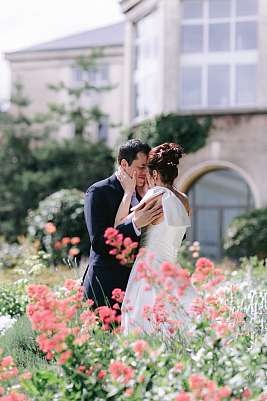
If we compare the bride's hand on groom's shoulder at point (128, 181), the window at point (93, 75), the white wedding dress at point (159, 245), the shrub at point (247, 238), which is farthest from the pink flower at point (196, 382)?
the window at point (93, 75)

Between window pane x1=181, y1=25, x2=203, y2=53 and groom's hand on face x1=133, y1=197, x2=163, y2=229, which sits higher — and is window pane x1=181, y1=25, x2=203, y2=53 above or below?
above

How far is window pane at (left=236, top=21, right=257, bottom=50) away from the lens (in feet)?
74.1

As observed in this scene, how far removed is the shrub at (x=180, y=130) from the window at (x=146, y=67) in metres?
0.93

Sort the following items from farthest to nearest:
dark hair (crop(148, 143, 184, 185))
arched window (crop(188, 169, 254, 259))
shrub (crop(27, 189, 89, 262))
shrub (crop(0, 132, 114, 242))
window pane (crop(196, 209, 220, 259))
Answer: arched window (crop(188, 169, 254, 259)) < window pane (crop(196, 209, 220, 259)) < shrub (crop(0, 132, 114, 242)) < shrub (crop(27, 189, 89, 262)) < dark hair (crop(148, 143, 184, 185))

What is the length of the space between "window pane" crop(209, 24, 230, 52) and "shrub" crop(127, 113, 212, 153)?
2121mm

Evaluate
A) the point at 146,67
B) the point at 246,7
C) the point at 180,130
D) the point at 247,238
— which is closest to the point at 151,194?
the point at 247,238

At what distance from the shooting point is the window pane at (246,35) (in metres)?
22.6

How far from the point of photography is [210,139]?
73.8 ft

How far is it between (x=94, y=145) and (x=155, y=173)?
22833 mm

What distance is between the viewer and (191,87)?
23219mm

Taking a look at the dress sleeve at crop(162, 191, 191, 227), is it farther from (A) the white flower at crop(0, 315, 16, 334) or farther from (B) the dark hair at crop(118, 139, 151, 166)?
(A) the white flower at crop(0, 315, 16, 334)

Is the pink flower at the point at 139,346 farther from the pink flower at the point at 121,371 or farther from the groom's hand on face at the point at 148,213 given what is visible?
the groom's hand on face at the point at 148,213

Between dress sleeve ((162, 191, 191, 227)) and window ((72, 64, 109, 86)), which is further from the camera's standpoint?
window ((72, 64, 109, 86))

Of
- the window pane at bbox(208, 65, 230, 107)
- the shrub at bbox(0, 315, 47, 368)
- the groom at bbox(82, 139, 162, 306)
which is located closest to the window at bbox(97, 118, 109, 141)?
the window pane at bbox(208, 65, 230, 107)
